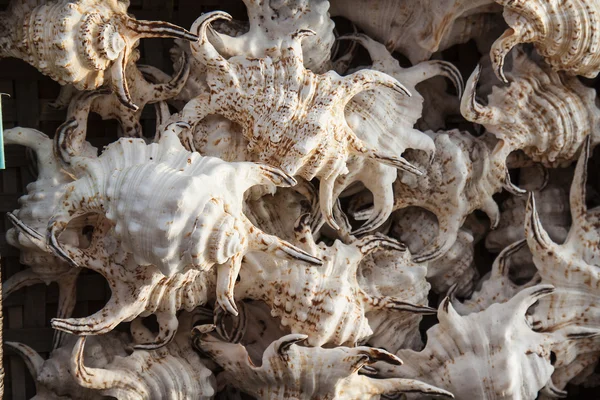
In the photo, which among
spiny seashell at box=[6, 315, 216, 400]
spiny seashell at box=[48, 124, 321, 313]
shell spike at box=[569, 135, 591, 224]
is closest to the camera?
spiny seashell at box=[48, 124, 321, 313]

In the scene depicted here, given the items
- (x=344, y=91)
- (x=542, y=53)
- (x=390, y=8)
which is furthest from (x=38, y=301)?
(x=542, y=53)

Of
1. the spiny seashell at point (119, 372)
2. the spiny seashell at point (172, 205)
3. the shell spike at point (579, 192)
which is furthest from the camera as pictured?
the shell spike at point (579, 192)

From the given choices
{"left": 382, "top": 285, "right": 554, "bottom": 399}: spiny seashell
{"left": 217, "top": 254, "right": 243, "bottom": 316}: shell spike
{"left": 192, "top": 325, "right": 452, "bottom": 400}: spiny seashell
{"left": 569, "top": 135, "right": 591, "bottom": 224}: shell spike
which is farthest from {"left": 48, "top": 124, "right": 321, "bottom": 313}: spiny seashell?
{"left": 569, "top": 135, "right": 591, "bottom": 224}: shell spike

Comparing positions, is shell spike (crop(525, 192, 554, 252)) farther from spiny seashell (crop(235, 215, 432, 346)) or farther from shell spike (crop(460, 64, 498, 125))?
spiny seashell (crop(235, 215, 432, 346))

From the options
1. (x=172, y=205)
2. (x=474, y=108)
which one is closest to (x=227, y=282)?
(x=172, y=205)

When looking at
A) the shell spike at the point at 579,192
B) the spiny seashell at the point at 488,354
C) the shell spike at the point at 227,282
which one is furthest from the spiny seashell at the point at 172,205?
the shell spike at the point at 579,192

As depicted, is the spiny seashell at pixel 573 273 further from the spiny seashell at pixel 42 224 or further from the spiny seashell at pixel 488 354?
the spiny seashell at pixel 42 224
